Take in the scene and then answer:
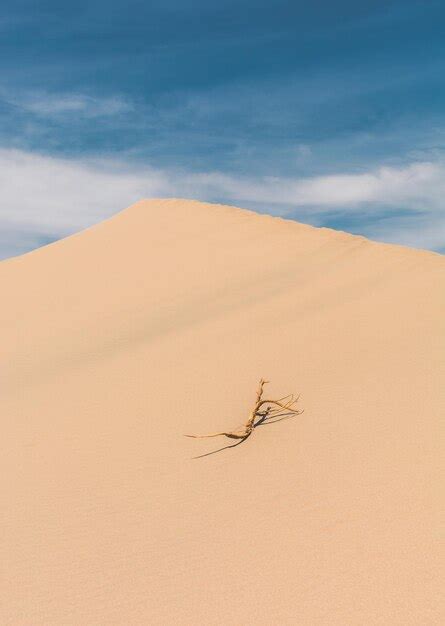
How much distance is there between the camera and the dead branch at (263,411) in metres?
3.96

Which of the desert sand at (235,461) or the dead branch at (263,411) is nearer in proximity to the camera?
the desert sand at (235,461)

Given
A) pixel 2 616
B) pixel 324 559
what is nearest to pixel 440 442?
pixel 324 559

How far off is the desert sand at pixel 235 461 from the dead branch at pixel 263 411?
2.8 inches

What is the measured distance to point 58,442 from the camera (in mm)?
4375

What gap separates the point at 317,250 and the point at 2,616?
865cm

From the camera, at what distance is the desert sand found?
2.38 metres

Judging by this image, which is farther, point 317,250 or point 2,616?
point 317,250

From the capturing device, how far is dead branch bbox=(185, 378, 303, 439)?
3.96 metres

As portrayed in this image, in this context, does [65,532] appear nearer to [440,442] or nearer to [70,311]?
[440,442]

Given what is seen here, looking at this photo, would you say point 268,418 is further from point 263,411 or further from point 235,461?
point 235,461

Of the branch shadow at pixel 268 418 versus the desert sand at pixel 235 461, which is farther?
the branch shadow at pixel 268 418

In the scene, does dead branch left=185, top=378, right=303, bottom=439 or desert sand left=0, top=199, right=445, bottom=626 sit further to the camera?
dead branch left=185, top=378, right=303, bottom=439

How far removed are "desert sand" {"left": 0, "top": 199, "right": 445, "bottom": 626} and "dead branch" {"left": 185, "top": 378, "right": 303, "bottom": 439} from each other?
0.07 m

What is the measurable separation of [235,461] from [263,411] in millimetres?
825
